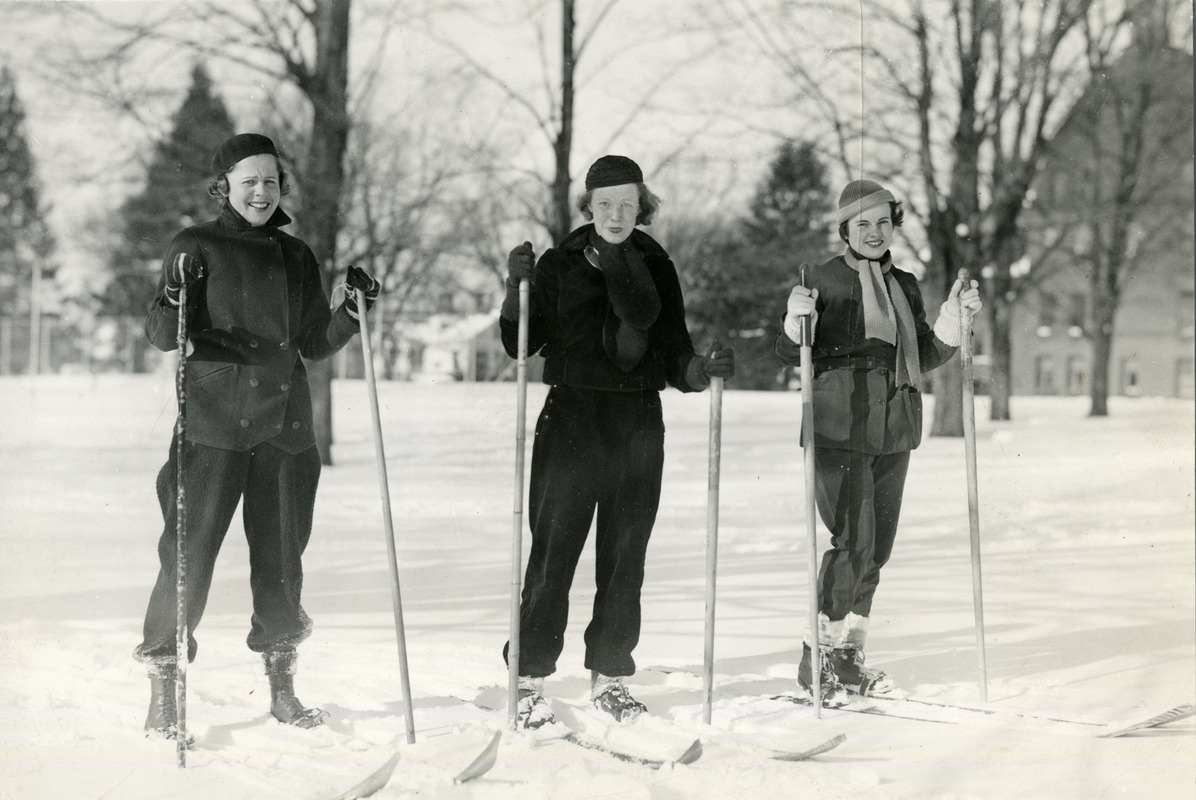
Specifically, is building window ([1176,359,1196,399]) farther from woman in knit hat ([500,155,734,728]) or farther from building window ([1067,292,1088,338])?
woman in knit hat ([500,155,734,728])

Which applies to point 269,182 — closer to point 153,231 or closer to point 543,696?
point 153,231

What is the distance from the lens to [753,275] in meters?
4.37

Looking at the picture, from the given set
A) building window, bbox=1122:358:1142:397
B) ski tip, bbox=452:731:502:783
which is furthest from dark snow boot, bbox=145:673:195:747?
building window, bbox=1122:358:1142:397

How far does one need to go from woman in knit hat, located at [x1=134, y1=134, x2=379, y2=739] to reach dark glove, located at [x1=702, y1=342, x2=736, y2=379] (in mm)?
1056

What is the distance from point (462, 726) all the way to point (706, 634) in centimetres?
81

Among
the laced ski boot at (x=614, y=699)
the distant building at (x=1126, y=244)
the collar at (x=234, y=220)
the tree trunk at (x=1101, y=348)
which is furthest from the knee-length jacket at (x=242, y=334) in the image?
the tree trunk at (x=1101, y=348)

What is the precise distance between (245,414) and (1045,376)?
359 cm

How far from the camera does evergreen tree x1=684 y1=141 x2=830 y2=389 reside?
4324 mm

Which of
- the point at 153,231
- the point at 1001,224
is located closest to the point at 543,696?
the point at 153,231

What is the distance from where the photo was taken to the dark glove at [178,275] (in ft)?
10.5

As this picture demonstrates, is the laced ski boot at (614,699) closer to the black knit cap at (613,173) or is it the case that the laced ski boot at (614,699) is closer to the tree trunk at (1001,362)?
the black knit cap at (613,173)

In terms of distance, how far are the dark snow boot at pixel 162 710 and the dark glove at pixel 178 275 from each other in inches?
44.4

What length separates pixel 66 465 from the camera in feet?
13.6

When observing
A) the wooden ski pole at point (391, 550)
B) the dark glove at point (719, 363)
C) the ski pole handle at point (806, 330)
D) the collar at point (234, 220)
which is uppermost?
the collar at point (234, 220)
